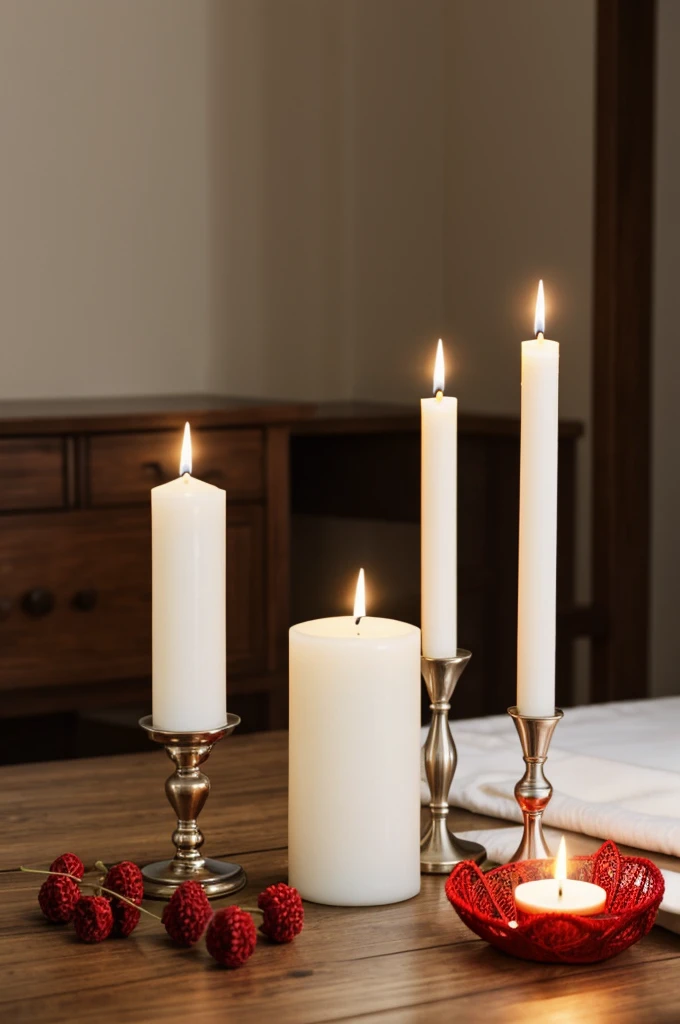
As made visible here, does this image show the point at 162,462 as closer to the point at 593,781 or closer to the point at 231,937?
the point at 593,781

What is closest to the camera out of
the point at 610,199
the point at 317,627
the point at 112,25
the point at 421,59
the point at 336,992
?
the point at 336,992

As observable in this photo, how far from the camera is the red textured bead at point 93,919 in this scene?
2.23 feet

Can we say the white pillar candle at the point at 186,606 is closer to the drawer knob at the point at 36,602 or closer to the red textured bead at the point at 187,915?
the red textured bead at the point at 187,915

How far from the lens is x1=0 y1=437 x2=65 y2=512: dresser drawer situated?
2.10m

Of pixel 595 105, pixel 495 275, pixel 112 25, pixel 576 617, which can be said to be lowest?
pixel 576 617

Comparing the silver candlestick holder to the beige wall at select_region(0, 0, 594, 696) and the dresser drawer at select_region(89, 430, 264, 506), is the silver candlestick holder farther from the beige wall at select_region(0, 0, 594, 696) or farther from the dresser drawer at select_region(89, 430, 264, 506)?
the beige wall at select_region(0, 0, 594, 696)

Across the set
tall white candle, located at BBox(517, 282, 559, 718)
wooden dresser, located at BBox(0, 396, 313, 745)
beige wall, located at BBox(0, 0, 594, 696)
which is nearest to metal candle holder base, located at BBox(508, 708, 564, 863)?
tall white candle, located at BBox(517, 282, 559, 718)

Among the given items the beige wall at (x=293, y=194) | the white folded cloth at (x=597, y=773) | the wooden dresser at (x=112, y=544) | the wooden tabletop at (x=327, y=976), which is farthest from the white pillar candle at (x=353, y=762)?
the beige wall at (x=293, y=194)

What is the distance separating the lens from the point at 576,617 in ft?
8.13

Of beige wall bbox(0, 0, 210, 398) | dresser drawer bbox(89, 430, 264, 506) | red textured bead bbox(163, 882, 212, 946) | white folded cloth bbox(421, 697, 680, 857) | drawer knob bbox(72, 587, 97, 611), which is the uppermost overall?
beige wall bbox(0, 0, 210, 398)

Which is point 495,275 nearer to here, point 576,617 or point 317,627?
point 576,617

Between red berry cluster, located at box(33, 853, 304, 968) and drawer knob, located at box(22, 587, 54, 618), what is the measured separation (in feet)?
4.68

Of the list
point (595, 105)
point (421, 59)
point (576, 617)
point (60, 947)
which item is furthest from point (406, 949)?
point (421, 59)

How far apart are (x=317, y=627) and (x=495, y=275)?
6.95 ft
